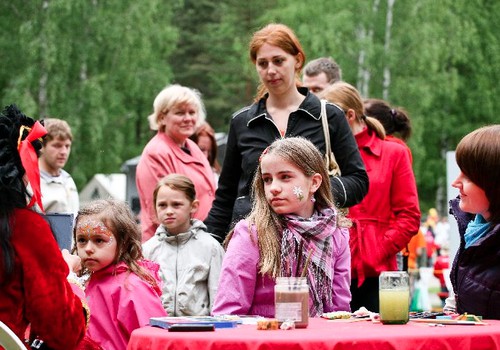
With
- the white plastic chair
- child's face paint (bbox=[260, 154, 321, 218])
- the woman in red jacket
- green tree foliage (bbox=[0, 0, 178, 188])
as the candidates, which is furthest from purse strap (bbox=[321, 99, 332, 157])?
green tree foliage (bbox=[0, 0, 178, 188])

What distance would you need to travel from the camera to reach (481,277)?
16.6 ft

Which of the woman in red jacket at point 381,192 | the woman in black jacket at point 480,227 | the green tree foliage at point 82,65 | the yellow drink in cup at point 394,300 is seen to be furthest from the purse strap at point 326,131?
the green tree foliage at point 82,65

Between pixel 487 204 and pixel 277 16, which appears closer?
pixel 487 204

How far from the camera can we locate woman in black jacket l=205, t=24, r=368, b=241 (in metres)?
6.85

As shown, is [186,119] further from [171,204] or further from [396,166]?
[396,166]

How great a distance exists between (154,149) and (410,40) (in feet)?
108

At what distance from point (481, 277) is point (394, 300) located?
61cm

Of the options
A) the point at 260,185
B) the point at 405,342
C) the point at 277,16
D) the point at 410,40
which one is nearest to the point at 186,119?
the point at 260,185

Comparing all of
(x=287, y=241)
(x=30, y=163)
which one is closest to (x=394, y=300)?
(x=287, y=241)

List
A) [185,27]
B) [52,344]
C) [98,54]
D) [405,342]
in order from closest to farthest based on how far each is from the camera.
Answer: [405,342] → [52,344] → [98,54] → [185,27]

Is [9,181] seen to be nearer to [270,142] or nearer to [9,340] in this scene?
[9,340]

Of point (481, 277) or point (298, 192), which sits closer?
point (481, 277)

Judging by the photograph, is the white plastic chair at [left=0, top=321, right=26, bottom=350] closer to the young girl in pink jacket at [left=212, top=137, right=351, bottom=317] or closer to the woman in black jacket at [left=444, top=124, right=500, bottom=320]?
the young girl in pink jacket at [left=212, top=137, right=351, bottom=317]

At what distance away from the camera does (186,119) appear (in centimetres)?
877
